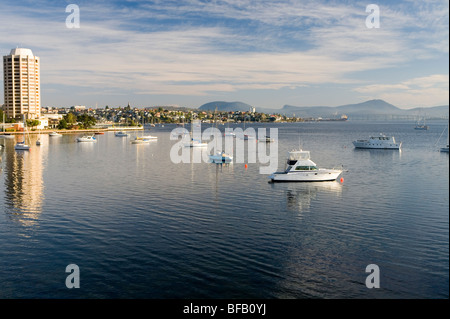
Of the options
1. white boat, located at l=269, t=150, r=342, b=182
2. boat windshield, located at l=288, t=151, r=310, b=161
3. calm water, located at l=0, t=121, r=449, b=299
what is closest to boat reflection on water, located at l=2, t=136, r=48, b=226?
calm water, located at l=0, t=121, r=449, b=299

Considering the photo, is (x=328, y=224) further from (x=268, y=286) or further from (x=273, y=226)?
(x=268, y=286)

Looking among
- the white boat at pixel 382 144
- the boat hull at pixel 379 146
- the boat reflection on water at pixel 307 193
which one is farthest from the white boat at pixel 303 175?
the white boat at pixel 382 144

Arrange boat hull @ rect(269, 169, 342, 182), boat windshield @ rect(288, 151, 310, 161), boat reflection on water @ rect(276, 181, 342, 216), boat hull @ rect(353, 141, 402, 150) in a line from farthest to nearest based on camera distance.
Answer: boat hull @ rect(353, 141, 402, 150) < boat windshield @ rect(288, 151, 310, 161) < boat hull @ rect(269, 169, 342, 182) < boat reflection on water @ rect(276, 181, 342, 216)

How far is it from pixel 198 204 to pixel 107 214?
8.13 metres

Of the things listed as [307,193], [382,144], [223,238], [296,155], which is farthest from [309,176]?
[382,144]

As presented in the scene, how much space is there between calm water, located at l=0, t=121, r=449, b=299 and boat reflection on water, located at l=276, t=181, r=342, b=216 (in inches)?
4.8

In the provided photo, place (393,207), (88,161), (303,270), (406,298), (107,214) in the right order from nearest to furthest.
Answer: (406,298) → (303,270) → (107,214) → (393,207) → (88,161)

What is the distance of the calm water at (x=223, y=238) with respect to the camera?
766 inches

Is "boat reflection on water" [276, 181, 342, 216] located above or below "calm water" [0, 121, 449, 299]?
above

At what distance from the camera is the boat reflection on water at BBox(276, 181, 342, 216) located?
35.9 m

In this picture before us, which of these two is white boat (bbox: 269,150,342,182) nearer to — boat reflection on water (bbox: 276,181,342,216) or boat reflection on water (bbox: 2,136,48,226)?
boat reflection on water (bbox: 276,181,342,216)

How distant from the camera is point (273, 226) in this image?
1147 inches

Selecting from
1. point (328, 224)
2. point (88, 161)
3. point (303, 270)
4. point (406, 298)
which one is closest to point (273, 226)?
point (328, 224)

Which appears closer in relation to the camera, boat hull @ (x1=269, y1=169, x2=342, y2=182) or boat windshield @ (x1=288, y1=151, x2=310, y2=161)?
boat hull @ (x1=269, y1=169, x2=342, y2=182)
